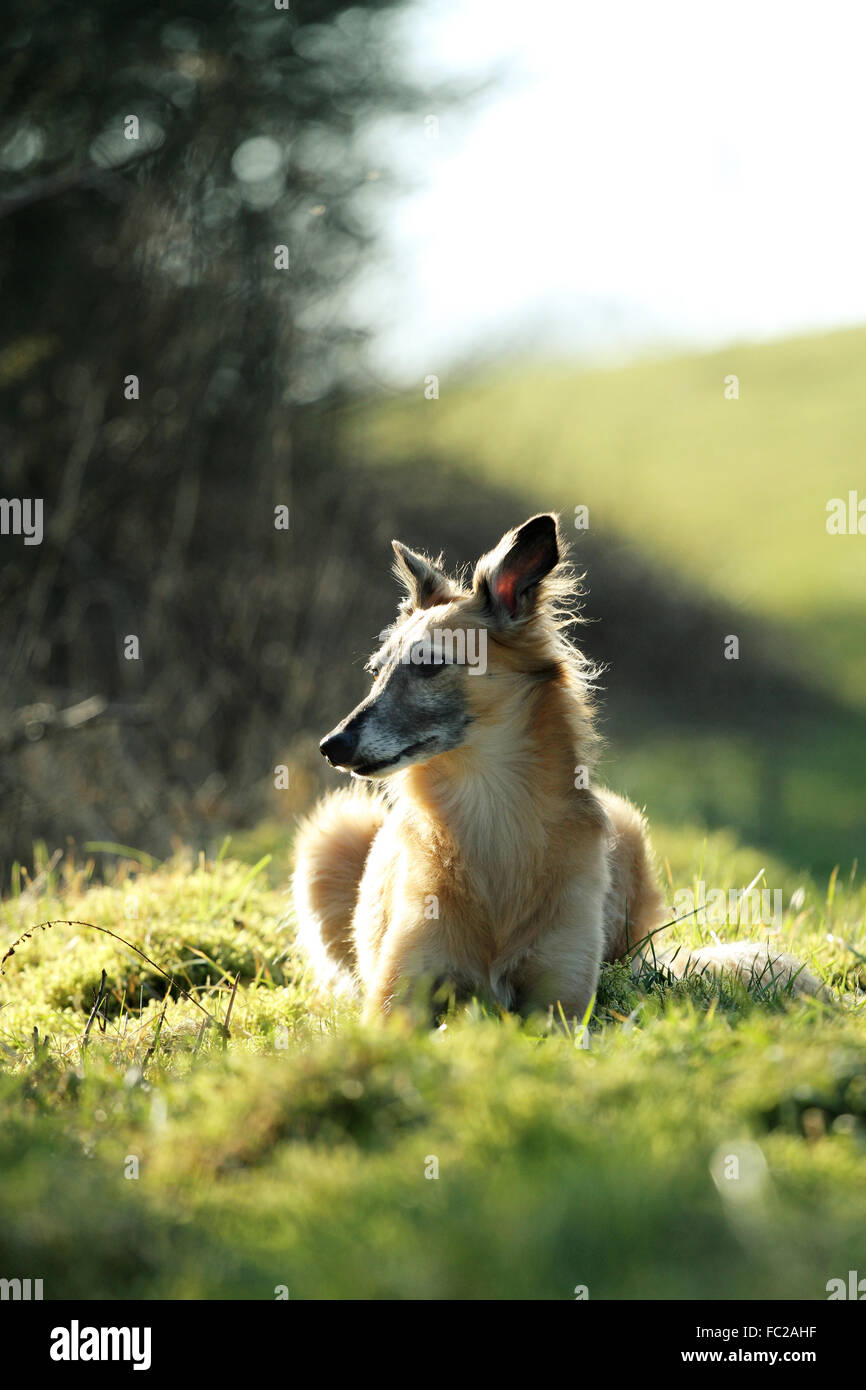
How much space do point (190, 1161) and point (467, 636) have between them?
2.63 m

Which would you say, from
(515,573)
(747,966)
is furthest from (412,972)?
(515,573)

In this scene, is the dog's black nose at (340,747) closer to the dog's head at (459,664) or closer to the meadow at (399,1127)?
the dog's head at (459,664)

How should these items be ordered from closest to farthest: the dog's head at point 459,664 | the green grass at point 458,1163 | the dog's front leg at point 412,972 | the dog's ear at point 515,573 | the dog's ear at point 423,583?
the green grass at point 458,1163, the dog's front leg at point 412,972, the dog's head at point 459,664, the dog's ear at point 515,573, the dog's ear at point 423,583

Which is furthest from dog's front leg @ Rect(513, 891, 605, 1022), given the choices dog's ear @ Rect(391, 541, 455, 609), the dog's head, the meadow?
dog's ear @ Rect(391, 541, 455, 609)

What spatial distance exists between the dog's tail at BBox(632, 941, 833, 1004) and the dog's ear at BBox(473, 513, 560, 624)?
5.47 ft

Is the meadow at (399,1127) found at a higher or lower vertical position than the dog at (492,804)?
lower

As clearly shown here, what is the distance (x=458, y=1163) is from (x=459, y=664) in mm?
2490

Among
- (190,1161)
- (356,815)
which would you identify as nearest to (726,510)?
(356,815)

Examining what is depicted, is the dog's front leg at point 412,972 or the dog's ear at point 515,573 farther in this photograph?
the dog's ear at point 515,573

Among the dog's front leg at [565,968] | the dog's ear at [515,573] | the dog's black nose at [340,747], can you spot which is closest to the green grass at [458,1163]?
the dog's front leg at [565,968]

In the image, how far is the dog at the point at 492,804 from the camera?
16.8 ft

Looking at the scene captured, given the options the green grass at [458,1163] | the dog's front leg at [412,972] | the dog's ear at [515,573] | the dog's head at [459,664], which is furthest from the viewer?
the dog's ear at [515,573]

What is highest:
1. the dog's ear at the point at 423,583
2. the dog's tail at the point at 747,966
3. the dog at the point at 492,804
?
the dog's ear at the point at 423,583

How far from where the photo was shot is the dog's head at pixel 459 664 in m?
5.12
